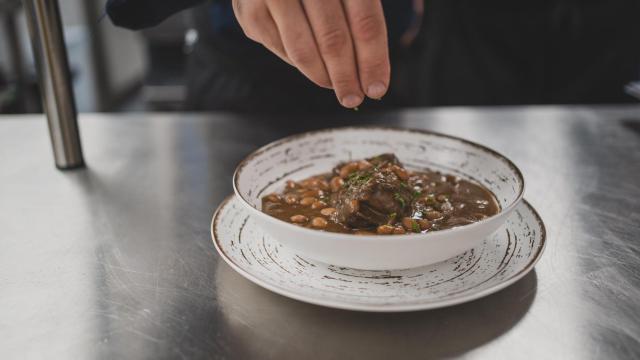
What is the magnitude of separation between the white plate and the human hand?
323 mm

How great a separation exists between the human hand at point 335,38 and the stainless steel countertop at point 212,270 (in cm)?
45

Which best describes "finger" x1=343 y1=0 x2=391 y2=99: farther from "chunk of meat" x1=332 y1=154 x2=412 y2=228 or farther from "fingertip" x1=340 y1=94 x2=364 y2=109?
"chunk of meat" x1=332 y1=154 x2=412 y2=228

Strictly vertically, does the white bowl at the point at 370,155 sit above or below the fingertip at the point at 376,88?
below

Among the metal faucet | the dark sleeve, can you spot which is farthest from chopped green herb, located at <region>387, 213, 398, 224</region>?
the metal faucet

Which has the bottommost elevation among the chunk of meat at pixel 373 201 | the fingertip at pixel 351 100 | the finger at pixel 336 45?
the chunk of meat at pixel 373 201

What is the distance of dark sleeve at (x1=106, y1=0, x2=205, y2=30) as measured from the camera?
5.31ft

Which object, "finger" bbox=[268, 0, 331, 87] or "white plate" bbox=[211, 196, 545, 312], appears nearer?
"white plate" bbox=[211, 196, 545, 312]

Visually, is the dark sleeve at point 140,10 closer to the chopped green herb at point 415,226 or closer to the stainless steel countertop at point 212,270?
the stainless steel countertop at point 212,270

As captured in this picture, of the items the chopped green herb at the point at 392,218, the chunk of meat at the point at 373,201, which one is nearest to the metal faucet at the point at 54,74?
the chunk of meat at the point at 373,201

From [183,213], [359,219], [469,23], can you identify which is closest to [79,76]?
[469,23]

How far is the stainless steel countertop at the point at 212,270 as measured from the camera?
1.04 metres

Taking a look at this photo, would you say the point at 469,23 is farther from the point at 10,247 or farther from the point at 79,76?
the point at 79,76

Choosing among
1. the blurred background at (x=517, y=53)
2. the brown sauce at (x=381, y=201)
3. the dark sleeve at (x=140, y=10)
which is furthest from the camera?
the blurred background at (x=517, y=53)

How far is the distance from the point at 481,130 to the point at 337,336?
1.33 meters
